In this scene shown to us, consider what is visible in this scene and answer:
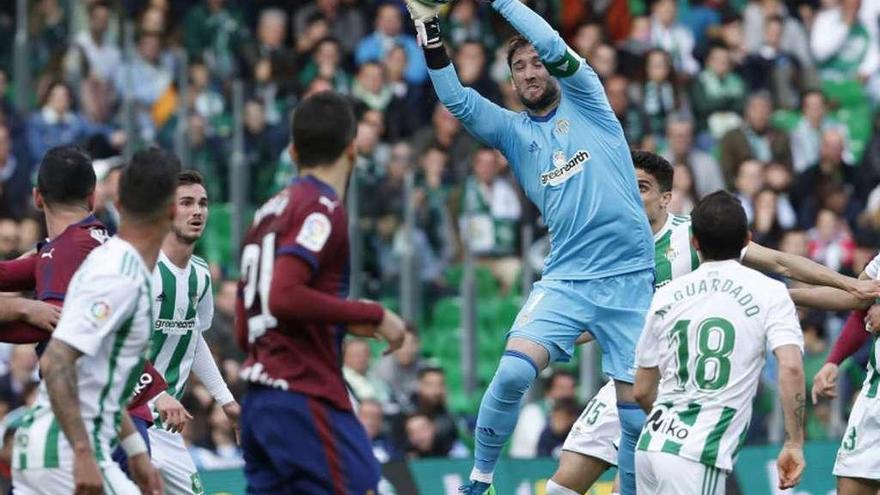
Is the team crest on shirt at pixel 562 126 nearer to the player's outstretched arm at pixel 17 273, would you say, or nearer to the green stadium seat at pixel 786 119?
the player's outstretched arm at pixel 17 273

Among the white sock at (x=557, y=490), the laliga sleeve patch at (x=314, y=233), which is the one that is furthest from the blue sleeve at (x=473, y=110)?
the laliga sleeve patch at (x=314, y=233)

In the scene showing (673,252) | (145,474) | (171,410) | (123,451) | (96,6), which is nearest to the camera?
(145,474)

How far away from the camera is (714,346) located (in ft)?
30.6

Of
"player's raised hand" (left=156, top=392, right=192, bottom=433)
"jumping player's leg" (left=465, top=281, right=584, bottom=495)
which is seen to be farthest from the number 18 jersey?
"jumping player's leg" (left=465, top=281, right=584, bottom=495)

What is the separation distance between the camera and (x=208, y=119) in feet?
67.4

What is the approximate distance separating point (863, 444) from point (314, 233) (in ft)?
14.0

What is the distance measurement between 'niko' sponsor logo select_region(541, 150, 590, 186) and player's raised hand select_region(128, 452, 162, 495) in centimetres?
333

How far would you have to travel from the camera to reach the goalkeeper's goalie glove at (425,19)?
10969 mm

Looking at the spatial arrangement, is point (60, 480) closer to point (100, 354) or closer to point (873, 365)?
point (100, 354)

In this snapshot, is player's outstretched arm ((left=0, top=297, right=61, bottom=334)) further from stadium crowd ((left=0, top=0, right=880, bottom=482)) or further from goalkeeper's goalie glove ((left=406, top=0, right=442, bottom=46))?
stadium crowd ((left=0, top=0, right=880, bottom=482))

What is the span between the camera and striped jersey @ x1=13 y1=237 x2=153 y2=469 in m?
8.38

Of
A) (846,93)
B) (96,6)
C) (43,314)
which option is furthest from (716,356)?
(846,93)

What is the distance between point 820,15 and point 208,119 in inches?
318

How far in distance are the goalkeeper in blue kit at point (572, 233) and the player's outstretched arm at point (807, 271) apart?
25.5 inches
